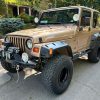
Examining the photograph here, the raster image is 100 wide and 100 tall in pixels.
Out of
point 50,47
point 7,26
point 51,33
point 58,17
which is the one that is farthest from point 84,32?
point 7,26

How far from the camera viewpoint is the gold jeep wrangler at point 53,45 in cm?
331

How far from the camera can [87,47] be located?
203 inches

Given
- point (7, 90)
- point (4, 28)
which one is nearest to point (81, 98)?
point (7, 90)

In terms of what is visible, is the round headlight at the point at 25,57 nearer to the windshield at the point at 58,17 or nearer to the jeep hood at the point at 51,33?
the jeep hood at the point at 51,33

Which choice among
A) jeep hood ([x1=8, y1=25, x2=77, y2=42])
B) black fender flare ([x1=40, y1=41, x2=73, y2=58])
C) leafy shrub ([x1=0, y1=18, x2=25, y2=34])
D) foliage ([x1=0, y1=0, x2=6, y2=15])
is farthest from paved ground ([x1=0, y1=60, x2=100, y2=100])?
foliage ([x1=0, y1=0, x2=6, y2=15])

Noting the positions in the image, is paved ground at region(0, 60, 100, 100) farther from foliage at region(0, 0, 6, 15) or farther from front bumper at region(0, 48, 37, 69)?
foliage at region(0, 0, 6, 15)

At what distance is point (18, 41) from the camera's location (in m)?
3.62

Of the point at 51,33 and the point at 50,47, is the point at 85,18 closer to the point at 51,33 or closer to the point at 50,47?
the point at 51,33

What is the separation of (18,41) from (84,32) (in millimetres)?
1988

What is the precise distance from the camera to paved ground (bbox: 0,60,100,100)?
3.45 meters

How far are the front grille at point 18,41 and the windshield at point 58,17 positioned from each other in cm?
140

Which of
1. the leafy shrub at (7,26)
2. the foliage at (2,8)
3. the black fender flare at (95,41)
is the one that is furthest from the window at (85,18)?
the foliage at (2,8)

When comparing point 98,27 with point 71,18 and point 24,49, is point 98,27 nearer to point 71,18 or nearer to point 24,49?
point 71,18

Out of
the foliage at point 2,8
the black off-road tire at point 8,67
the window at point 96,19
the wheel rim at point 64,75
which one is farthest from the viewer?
the foliage at point 2,8
